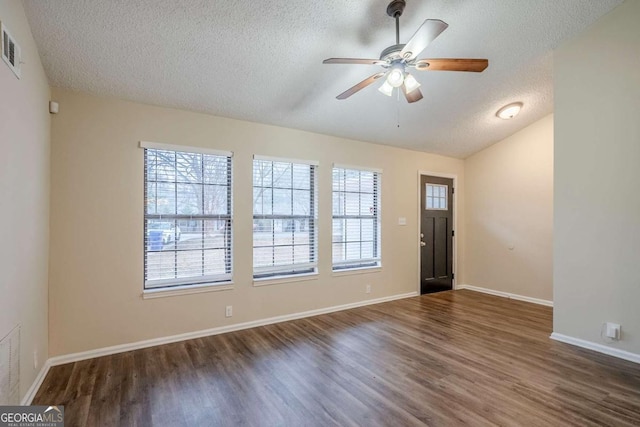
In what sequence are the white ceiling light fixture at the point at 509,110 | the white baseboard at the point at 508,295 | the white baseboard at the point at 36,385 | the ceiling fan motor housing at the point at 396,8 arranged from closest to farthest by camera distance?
the white baseboard at the point at 36,385 < the ceiling fan motor housing at the point at 396,8 < the white ceiling light fixture at the point at 509,110 < the white baseboard at the point at 508,295

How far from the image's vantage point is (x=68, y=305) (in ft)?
9.34

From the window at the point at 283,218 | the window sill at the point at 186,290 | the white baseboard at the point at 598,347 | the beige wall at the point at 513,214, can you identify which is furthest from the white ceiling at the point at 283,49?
the white baseboard at the point at 598,347

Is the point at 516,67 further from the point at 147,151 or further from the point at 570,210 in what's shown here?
the point at 147,151

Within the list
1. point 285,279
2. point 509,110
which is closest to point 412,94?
point 509,110

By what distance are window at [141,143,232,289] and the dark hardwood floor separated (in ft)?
2.50

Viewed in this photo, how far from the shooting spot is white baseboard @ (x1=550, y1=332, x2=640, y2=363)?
112 inches

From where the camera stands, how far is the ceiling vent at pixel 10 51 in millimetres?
1740

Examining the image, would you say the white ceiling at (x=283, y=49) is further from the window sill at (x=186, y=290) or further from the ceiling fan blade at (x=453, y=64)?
the window sill at (x=186, y=290)

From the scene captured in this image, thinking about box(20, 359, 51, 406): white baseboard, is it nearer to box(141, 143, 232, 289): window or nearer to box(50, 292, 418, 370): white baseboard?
box(50, 292, 418, 370): white baseboard

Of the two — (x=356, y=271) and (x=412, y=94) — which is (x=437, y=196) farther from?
(x=412, y=94)

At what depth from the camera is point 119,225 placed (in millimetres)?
3061

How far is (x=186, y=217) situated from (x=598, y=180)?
4348 millimetres

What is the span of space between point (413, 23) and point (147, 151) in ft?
9.42

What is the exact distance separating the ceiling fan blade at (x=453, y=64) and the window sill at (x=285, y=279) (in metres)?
2.87
